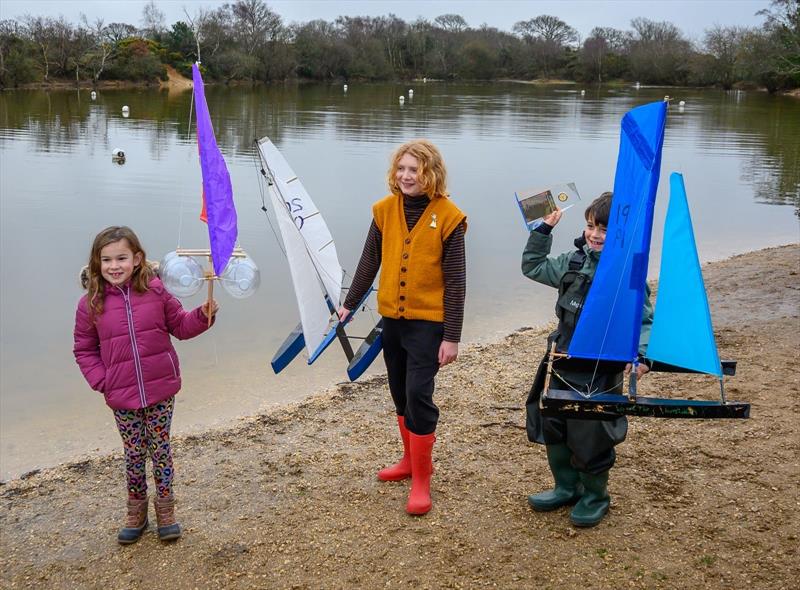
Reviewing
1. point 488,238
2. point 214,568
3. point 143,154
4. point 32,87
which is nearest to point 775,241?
point 488,238

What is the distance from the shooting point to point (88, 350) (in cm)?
332

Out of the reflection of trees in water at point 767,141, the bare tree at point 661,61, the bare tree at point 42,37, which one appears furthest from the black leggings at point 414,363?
the bare tree at point 661,61

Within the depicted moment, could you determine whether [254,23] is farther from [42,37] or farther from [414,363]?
[414,363]

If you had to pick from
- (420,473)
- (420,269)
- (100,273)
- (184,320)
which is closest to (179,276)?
(184,320)

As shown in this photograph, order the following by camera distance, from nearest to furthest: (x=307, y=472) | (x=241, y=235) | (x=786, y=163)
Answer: (x=307, y=472) → (x=241, y=235) → (x=786, y=163)

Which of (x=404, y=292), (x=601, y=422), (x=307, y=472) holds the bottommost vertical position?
(x=307, y=472)

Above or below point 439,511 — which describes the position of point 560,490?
above

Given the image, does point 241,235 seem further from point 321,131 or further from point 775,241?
point 321,131

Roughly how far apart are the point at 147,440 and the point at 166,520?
15.8 inches

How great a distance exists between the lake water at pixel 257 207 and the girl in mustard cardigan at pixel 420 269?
81.3 inches

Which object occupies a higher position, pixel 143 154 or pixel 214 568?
pixel 143 154

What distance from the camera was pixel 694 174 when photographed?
18594mm

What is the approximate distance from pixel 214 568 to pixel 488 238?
9.09 meters

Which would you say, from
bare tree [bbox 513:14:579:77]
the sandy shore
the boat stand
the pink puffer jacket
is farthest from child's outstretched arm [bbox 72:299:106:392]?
bare tree [bbox 513:14:579:77]
